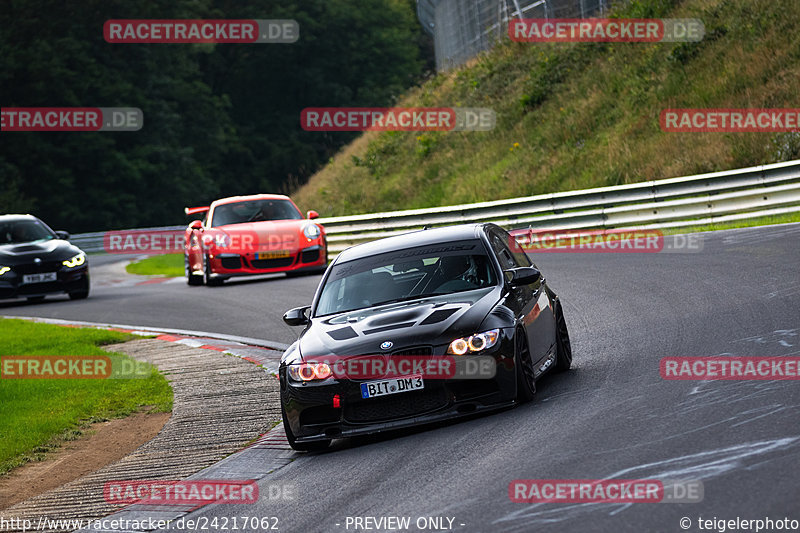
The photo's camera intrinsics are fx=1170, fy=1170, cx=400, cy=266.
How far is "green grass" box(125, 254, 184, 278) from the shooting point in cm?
3088

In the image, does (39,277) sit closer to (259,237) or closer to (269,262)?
(259,237)

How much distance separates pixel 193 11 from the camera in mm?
71000

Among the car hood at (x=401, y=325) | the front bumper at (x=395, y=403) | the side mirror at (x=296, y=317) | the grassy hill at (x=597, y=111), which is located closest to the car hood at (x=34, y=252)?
the grassy hill at (x=597, y=111)

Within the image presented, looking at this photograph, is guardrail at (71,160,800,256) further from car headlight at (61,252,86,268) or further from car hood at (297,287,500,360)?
car hood at (297,287,500,360)

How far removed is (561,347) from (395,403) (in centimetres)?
214

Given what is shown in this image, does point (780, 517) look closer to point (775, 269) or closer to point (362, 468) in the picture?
point (362, 468)

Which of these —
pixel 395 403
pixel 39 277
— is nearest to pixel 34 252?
pixel 39 277

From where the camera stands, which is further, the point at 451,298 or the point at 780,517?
the point at 451,298

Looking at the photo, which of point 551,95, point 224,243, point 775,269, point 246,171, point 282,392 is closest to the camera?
point 282,392

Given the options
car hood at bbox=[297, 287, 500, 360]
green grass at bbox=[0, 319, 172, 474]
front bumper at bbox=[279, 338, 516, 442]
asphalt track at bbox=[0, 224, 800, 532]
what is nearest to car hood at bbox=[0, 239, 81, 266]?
green grass at bbox=[0, 319, 172, 474]

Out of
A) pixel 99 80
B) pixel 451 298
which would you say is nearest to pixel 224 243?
pixel 451 298

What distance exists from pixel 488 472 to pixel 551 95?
92.0 ft

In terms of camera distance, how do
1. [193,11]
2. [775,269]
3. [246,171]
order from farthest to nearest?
[246,171]
[193,11]
[775,269]

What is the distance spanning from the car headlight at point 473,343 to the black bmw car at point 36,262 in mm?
14883
